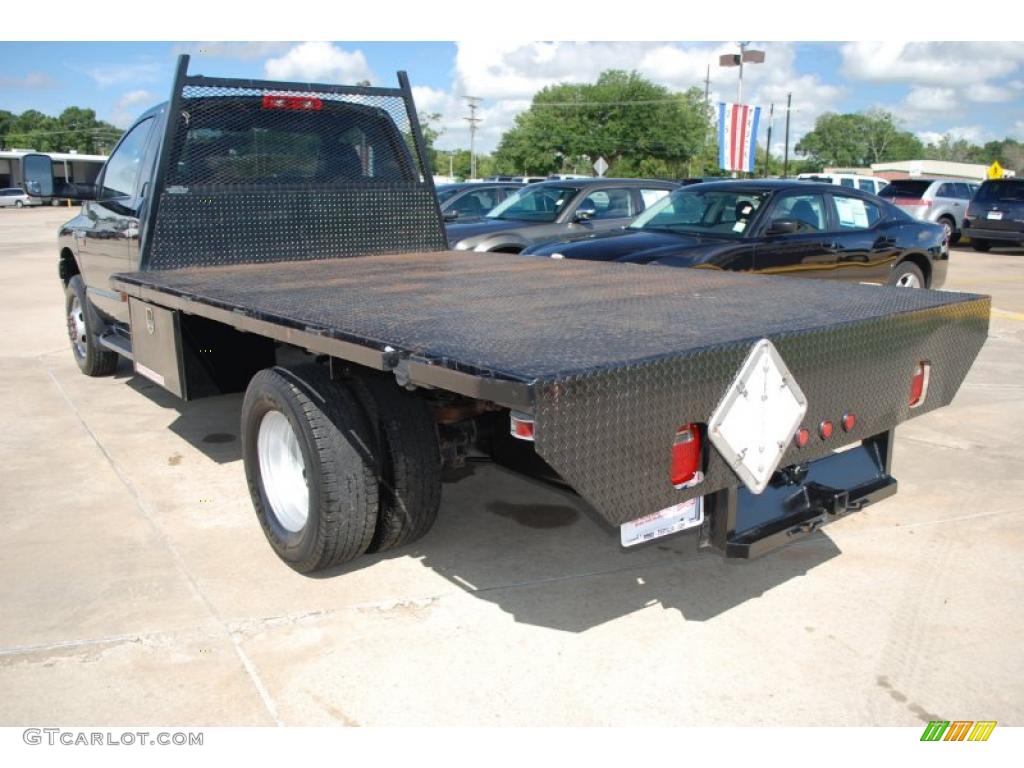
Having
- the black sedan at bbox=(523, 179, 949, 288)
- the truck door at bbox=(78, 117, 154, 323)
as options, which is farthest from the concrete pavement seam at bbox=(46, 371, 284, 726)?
the black sedan at bbox=(523, 179, 949, 288)

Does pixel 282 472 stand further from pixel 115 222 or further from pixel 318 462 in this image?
pixel 115 222

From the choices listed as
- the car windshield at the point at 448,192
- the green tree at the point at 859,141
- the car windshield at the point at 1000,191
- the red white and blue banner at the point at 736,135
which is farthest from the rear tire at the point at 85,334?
the green tree at the point at 859,141

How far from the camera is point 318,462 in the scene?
331cm

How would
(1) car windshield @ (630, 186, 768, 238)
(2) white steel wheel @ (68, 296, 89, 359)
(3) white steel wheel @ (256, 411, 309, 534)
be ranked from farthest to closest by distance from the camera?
(1) car windshield @ (630, 186, 768, 238) → (2) white steel wheel @ (68, 296, 89, 359) → (3) white steel wheel @ (256, 411, 309, 534)

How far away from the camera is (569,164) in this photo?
8144cm

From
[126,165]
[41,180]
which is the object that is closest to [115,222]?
[126,165]

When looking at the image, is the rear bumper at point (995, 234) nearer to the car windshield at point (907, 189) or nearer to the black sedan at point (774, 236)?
the car windshield at point (907, 189)

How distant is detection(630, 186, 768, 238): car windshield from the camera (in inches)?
307

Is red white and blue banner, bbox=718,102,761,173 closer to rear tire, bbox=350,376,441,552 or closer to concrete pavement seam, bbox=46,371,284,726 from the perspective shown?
concrete pavement seam, bbox=46,371,284,726

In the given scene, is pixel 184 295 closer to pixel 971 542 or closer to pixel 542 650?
pixel 542 650

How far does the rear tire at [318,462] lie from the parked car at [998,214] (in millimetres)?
20708

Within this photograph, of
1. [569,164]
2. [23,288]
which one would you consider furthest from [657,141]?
[23,288]

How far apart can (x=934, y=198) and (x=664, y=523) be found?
23.1 metres

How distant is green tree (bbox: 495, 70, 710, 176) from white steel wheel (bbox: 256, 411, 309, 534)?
78.2 metres
